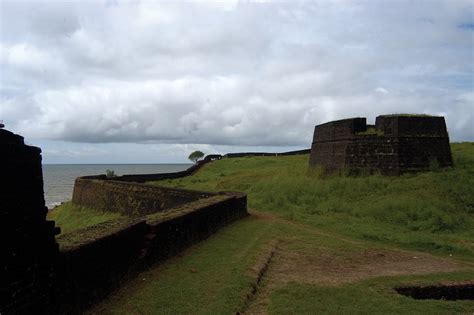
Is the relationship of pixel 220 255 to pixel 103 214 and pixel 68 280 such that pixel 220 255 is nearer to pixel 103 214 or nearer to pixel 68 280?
pixel 68 280

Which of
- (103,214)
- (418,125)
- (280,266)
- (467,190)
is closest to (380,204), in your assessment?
(467,190)

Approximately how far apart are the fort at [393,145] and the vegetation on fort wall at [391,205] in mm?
484

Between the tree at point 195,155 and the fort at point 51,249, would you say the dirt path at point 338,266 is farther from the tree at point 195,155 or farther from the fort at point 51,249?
the tree at point 195,155

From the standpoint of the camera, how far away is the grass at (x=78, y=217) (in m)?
17.8

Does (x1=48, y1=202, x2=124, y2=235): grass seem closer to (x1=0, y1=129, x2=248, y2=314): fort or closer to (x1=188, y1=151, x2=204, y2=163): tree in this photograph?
(x1=0, y1=129, x2=248, y2=314): fort

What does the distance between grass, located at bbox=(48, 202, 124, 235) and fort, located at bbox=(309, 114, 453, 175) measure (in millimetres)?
9186

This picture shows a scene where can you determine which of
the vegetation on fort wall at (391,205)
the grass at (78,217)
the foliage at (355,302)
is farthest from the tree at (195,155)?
the foliage at (355,302)

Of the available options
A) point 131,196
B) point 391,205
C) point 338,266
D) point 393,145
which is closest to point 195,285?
point 338,266

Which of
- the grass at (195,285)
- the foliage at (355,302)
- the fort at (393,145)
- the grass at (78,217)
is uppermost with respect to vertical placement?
the fort at (393,145)

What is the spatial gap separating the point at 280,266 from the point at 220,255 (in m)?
1.13

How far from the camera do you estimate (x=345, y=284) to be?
639 centimetres

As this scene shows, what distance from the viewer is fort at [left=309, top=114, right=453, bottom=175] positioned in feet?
50.4

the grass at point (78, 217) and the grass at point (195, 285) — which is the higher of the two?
the grass at point (195, 285)

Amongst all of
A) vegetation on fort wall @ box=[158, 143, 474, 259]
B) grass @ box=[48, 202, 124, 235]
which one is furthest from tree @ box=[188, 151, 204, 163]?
vegetation on fort wall @ box=[158, 143, 474, 259]
